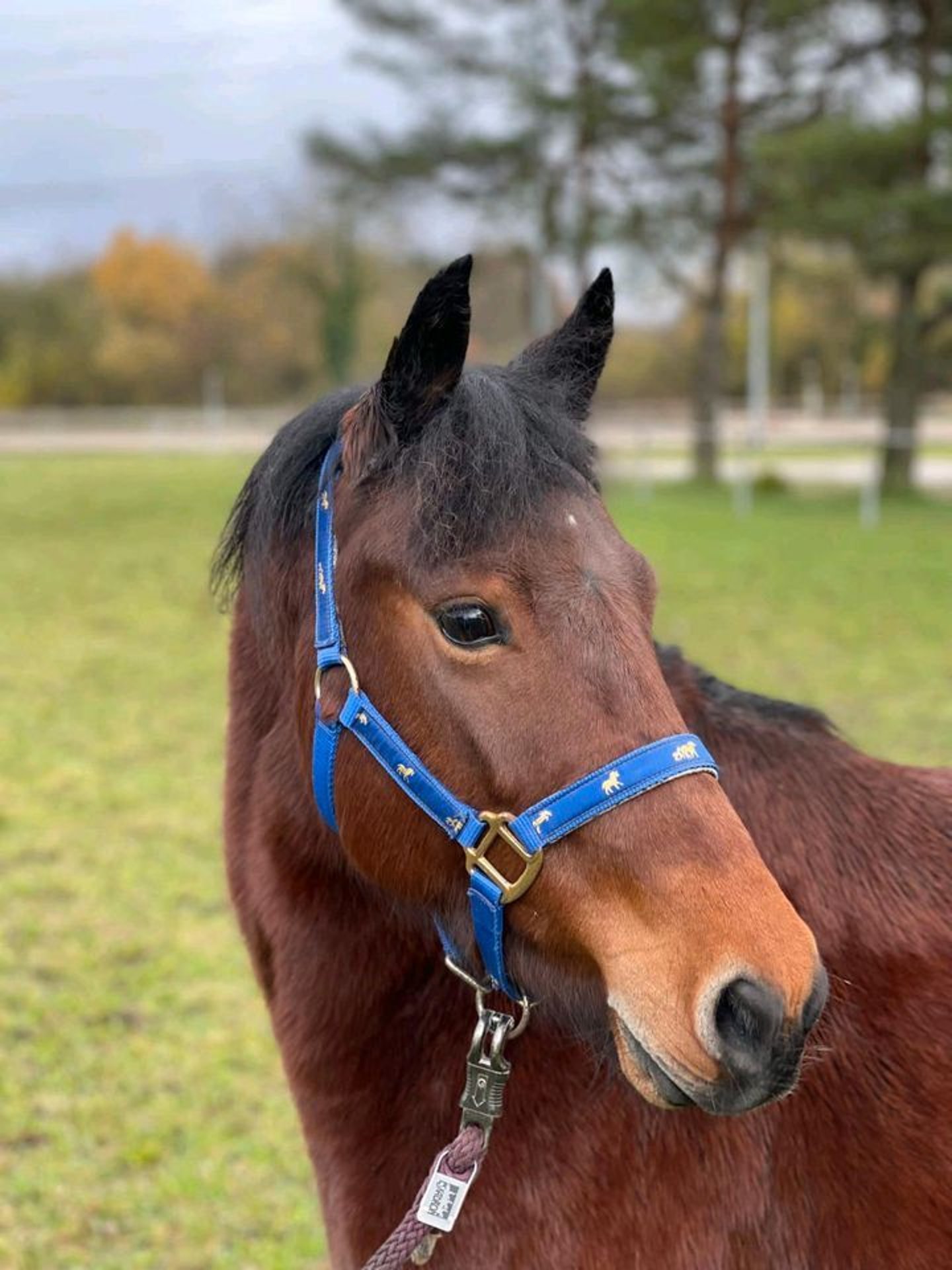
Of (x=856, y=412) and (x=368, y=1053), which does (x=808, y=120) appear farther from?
(x=856, y=412)

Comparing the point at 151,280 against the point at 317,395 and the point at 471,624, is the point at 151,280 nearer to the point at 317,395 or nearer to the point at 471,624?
the point at 317,395

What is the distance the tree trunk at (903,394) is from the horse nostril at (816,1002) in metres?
21.9

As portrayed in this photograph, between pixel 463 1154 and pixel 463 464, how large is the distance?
1.11 metres

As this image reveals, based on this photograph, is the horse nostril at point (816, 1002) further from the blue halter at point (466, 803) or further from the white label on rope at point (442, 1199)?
the white label on rope at point (442, 1199)

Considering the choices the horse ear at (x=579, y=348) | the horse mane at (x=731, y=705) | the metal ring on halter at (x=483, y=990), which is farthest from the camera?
the horse mane at (x=731, y=705)

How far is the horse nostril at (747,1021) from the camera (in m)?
1.46

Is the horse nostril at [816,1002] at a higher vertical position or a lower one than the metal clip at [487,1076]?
higher

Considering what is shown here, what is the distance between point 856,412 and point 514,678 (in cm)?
5306

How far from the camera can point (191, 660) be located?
10469 millimetres

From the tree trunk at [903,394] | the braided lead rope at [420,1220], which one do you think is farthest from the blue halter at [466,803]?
the tree trunk at [903,394]

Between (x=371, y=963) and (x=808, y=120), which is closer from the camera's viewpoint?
(x=371, y=963)

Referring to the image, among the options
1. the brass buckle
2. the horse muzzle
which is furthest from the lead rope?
the horse muzzle

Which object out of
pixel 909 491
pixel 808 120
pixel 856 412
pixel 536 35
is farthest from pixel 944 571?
pixel 856 412

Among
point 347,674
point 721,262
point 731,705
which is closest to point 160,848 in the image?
point 731,705
